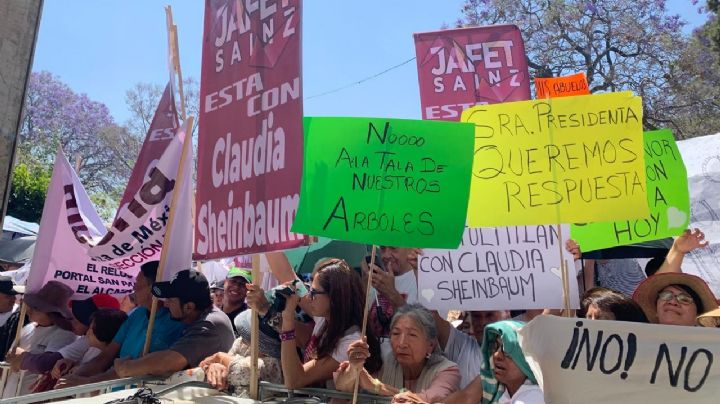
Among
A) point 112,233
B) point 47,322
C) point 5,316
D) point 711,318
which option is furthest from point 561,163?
point 5,316

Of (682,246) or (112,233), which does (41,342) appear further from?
(682,246)

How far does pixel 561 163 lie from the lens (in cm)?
401

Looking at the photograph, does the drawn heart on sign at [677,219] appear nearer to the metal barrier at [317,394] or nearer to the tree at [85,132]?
the metal barrier at [317,394]

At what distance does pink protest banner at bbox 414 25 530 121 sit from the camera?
20.1ft

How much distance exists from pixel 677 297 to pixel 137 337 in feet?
11.2

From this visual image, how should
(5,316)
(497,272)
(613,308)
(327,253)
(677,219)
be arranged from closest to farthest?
(613,308)
(497,272)
(677,219)
(5,316)
(327,253)

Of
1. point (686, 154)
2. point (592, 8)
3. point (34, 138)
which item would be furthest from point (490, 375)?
point (34, 138)

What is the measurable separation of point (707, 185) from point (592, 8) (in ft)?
44.0

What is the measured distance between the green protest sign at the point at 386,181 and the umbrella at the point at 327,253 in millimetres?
A: 4164

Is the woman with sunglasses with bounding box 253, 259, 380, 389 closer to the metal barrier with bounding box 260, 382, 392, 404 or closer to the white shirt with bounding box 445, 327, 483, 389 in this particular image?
the metal barrier with bounding box 260, 382, 392, 404

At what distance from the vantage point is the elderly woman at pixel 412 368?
365 centimetres

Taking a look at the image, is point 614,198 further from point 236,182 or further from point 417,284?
point 236,182

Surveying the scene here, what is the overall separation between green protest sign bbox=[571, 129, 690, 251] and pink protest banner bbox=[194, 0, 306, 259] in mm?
2097

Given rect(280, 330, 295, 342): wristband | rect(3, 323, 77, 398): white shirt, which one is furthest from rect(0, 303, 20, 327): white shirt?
rect(280, 330, 295, 342): wristband
